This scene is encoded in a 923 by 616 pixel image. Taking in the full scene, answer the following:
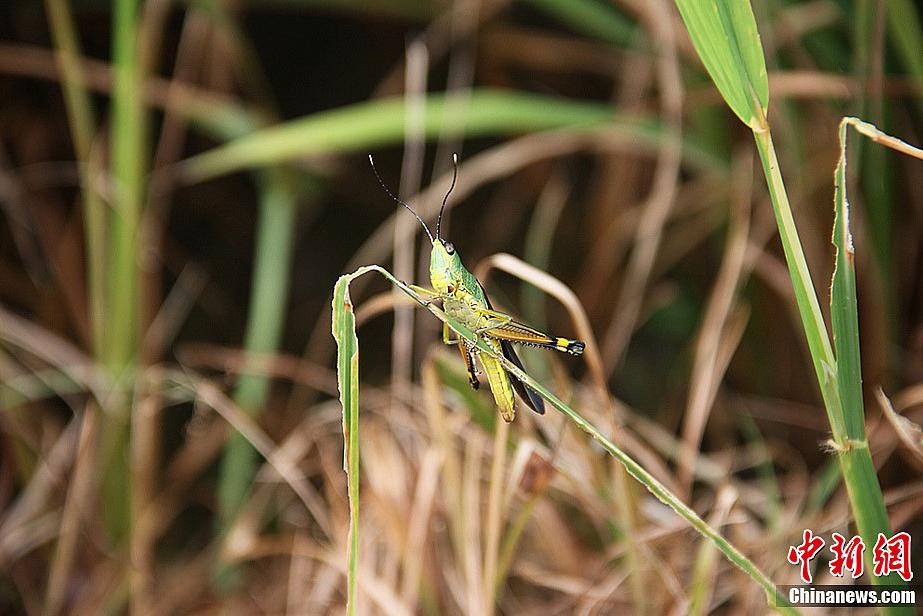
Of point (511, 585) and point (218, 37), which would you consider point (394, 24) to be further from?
point (511, 585)

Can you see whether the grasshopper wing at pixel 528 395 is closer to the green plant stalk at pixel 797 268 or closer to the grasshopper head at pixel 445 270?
the grasshopper head at pixel 445 270

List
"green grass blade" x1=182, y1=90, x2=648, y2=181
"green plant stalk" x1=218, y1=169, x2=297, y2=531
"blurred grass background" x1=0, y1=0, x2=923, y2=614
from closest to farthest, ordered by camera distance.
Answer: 1. "blurred grass background" x1=0, y1=0, x2=923, y2=614
2. "green grass blade" x1=182, y1=90, x2=648, y2=181
3. "green plant stalk" x1=218, y1=169, x2=297, y2=531

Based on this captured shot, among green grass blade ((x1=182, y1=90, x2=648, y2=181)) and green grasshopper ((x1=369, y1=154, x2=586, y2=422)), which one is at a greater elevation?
green grass blade ((x1=182, y1=90, x2=648, y2=181))

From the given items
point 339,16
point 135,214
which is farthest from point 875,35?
point 339,16

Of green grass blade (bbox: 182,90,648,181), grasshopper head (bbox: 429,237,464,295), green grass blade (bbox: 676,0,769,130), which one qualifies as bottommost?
grasshopper head (bbox: 429,237,464,295)

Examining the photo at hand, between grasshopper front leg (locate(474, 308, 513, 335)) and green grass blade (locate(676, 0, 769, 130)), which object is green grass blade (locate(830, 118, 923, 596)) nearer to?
green grass blade (locate(676, 0, 769, 130))

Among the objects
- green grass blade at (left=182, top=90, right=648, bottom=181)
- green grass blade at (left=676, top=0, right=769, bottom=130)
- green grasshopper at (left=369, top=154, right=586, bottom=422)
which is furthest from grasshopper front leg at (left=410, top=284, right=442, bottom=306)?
green grass blade at (left=182, top=90, right=648, bottom=181)
